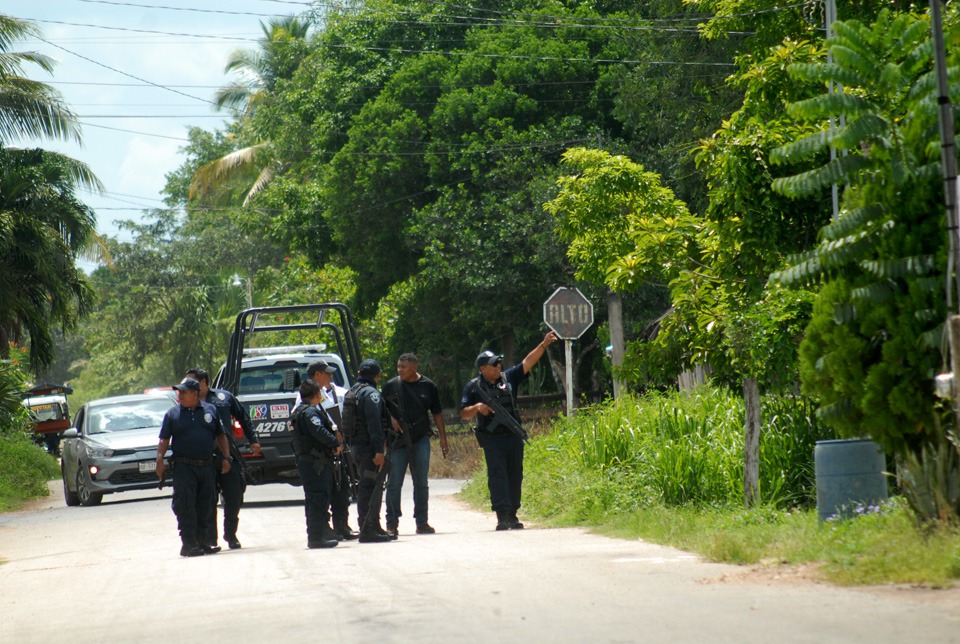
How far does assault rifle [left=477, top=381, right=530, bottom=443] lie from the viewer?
13445 millimetres

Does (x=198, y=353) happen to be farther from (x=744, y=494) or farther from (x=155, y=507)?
(x=744, y=494)

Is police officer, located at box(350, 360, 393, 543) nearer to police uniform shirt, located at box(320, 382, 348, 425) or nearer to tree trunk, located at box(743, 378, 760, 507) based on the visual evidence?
police uniform shirt, located at box(320, 382, 348, 425)

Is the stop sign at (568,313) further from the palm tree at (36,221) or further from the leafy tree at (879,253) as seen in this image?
the palm tree at (36,221)

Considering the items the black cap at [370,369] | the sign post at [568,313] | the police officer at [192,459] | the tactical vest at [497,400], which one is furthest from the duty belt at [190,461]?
the sign post at [568,313]

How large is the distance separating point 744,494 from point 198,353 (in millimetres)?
57824

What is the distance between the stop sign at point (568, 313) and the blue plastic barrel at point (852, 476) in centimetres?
931

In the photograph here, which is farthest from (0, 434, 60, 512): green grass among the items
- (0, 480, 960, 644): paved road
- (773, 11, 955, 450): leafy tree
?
(773, 11, 955, 450): leafy tree

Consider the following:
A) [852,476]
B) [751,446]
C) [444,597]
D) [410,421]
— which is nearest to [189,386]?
[410,421]

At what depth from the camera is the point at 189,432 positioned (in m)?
12.8

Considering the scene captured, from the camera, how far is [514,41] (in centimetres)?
3281

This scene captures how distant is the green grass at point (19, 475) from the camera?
24.0 meters

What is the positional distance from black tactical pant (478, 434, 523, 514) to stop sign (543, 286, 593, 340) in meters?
5.93

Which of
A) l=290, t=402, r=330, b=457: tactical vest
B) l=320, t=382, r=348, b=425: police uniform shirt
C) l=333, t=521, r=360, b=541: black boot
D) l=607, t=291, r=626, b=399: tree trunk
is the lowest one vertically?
l=333, t=521, r=360, b=541: black boot

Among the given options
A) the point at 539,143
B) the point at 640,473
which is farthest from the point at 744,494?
the point at 539,143
